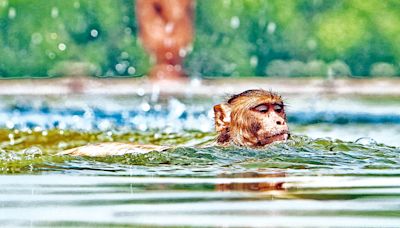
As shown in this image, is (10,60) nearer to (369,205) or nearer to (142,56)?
(142,56)

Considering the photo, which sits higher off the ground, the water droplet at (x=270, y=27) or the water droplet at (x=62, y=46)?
the water droplet at (x=270, y=27)

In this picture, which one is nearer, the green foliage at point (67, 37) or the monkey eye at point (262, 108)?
the monkey eye at point (262, 108)

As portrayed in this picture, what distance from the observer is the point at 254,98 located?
363 inches

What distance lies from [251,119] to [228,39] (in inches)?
618

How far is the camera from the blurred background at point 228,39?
79.9 ft

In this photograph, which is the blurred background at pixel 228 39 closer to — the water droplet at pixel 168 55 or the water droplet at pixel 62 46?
the water droplet at pixel 62 46

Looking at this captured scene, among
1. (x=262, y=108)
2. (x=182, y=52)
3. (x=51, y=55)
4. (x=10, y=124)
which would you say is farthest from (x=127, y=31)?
(x=262, y=108)

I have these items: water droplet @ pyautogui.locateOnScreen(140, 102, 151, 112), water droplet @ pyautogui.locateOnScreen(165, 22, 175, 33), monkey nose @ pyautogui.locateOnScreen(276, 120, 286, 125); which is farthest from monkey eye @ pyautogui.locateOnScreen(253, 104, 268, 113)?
water droplet @ pyautogui.locateOnScreen(165, 22, 175, 33)

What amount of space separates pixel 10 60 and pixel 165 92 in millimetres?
4335

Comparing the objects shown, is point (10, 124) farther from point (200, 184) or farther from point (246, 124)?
point (200, 184)

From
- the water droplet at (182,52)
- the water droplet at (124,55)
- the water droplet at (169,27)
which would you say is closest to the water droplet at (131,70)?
the water droplet at (124,55)

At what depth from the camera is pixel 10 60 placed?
24.8m

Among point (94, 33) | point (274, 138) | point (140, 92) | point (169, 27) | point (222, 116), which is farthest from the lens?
point (94, 33)

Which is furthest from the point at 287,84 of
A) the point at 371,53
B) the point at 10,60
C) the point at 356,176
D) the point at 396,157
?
the point at 356,176
